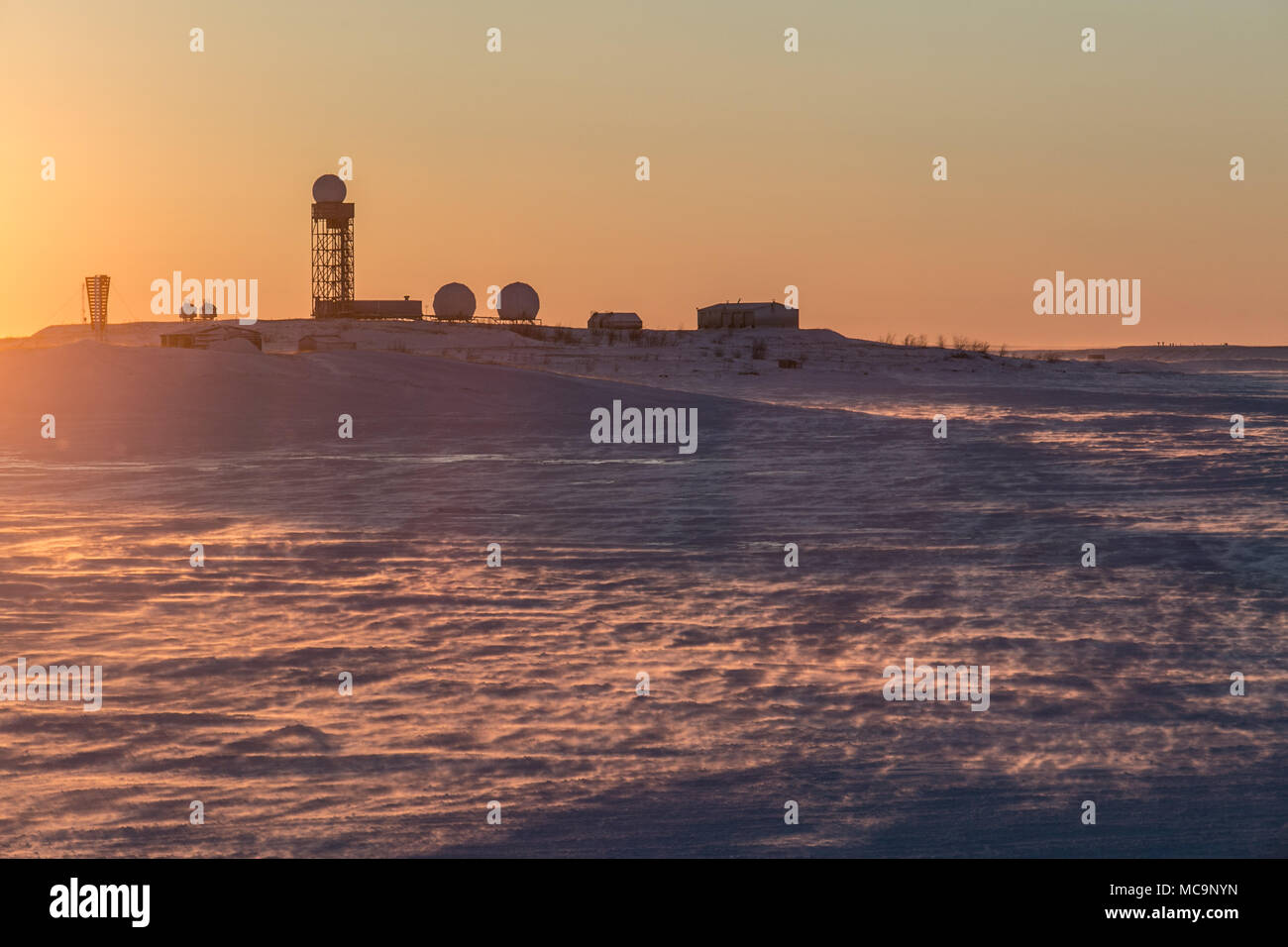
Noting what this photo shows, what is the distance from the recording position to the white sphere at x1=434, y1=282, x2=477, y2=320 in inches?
2790

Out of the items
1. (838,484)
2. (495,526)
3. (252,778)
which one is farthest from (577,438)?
(252,778)

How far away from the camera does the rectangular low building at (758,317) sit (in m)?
67.3

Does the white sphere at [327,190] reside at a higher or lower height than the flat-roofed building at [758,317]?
higher

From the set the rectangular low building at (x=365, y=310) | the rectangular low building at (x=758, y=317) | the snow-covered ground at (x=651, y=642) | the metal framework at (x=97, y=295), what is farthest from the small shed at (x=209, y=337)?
the rectangular low building at (x=758, y=317)

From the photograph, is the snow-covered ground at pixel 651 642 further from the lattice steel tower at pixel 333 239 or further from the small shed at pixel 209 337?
the lattice steel tower at pixel 333 239

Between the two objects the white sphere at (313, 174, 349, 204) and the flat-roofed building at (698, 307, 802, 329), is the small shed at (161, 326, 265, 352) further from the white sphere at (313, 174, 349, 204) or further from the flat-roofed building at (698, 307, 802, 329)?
the flat-roofed building at (698, 307, 802, 329)

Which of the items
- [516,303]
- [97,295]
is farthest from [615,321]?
[97,295]

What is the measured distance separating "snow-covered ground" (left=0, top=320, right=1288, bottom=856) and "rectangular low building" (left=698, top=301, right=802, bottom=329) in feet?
161

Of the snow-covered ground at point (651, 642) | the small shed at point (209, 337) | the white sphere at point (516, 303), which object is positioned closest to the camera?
the snow-covered ground at point (651, 642)

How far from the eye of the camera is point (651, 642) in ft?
25.6

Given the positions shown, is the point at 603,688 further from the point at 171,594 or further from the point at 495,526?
the point at 495,526

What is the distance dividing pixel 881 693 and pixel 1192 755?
5.10ft

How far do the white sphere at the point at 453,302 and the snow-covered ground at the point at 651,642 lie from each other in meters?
52.6
